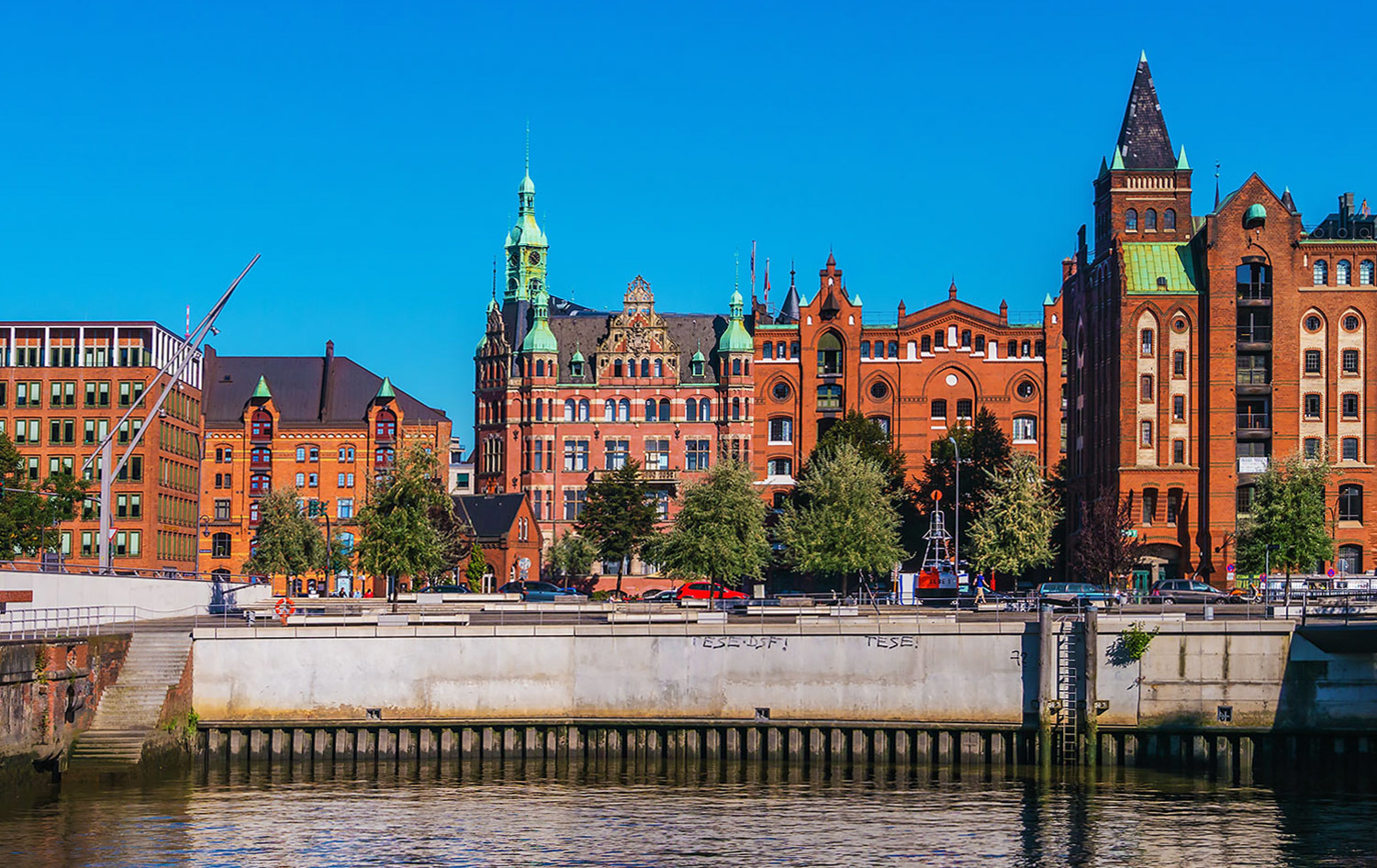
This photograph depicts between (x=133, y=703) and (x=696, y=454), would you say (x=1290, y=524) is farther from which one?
(x=133, y=703)

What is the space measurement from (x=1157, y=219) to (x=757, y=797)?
81.4 m

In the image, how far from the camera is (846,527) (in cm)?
11731

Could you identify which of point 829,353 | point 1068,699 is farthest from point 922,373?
point 1068,699

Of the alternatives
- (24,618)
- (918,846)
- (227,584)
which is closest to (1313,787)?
(918,846)

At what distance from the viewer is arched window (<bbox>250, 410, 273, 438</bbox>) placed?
170 metres

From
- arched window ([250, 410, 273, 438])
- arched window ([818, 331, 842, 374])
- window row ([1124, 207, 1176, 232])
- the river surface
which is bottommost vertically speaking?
the river surface

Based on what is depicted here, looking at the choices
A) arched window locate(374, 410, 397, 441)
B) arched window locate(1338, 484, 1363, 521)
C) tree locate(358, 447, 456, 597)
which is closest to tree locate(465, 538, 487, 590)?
arched window locate(374, 410, 397, 441)

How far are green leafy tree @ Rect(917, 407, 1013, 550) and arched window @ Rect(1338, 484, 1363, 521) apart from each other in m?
27.4

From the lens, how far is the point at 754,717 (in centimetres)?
6688

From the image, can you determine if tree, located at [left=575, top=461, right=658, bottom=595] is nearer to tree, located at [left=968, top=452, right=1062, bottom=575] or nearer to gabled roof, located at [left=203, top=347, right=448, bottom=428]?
tree, located at [left=968, top=452, right=1062, bottom=575]

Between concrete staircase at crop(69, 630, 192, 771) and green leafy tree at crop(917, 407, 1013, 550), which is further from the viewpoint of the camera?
green leafy tree at crop(917, 407, 1013, 550)

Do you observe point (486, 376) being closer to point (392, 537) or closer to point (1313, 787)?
point (392, 537)

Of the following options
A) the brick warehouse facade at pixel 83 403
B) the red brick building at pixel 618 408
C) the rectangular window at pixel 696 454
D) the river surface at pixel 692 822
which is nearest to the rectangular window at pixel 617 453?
the red brick building at pixel 618 408

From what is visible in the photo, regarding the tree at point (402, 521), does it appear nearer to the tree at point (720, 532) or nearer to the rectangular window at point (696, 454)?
the tree at point (720, 532)
